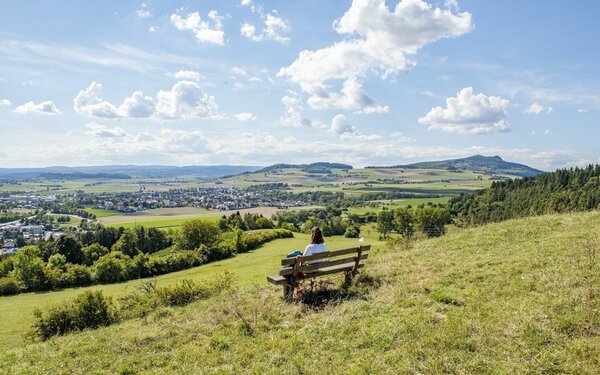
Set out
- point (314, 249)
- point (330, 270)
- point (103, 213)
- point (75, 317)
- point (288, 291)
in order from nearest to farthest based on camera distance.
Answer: point (288, 291) → point (330, 270) → point (314, 249) → point (75, 317) → point (103, 213)

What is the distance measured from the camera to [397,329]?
8492 millimetres

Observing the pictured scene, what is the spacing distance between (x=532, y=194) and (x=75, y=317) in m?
110

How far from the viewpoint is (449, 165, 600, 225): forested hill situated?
79.1 meters

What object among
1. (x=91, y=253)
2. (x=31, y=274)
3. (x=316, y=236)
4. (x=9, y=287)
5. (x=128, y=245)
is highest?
(x=316, y=236)

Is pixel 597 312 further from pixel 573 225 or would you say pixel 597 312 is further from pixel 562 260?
pixel 573 225

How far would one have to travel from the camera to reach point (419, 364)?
22.6 feet

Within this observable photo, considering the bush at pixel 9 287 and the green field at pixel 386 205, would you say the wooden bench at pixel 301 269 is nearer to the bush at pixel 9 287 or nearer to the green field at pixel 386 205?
the bush at pixel 9 287

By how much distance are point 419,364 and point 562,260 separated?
7.89m

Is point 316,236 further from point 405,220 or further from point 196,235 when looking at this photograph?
point 405,220

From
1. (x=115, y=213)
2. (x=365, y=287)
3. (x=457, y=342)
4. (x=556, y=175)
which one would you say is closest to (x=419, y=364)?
(x=457, y=342)

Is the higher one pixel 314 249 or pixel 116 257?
pixel 314 249

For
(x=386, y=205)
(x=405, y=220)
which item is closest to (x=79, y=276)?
(x=405, y=220)

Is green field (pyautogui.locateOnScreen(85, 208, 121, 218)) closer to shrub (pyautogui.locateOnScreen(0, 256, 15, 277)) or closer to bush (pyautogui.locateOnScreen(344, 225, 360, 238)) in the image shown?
shrub (pyautogui.locateOnScreen(0, 256, 15, 277))

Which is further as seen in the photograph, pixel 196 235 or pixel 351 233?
pixel 351 233
